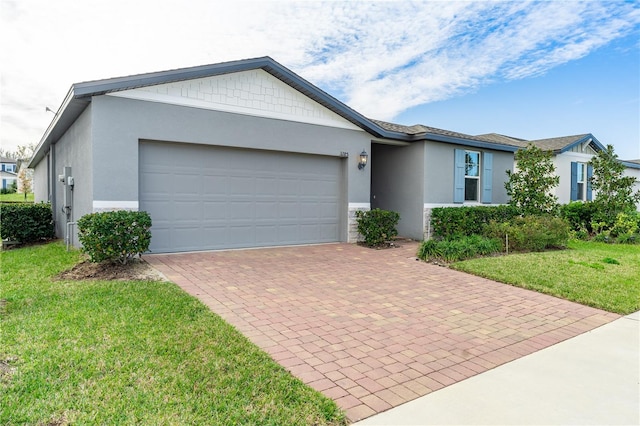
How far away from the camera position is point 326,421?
262cm

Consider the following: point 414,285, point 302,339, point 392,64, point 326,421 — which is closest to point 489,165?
point 392,64

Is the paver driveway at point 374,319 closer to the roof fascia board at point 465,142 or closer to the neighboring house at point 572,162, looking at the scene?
the roof fascia board at point 465,142

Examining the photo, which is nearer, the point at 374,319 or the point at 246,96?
the point at 374,319

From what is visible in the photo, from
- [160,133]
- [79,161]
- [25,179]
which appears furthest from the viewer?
[25,179]

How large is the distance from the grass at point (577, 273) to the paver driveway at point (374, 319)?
0.38 metres

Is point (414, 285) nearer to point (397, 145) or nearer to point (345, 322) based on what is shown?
point (345, 322)

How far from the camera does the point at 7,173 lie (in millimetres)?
47906

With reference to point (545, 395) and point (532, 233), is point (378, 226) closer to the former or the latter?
point (532, 233)

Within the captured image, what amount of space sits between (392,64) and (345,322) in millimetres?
13014

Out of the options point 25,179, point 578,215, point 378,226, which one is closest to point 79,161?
point 378,226

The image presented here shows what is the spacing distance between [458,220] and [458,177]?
183 cm

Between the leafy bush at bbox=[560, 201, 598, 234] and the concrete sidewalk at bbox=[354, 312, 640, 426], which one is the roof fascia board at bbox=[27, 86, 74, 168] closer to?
the concrete sidewalk at bbox=[354, 312, 640, 426]

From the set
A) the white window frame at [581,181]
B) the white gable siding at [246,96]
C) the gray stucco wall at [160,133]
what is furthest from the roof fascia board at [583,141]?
the gray stucco wall at [160,133]

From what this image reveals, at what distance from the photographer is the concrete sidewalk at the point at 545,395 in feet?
8.92
